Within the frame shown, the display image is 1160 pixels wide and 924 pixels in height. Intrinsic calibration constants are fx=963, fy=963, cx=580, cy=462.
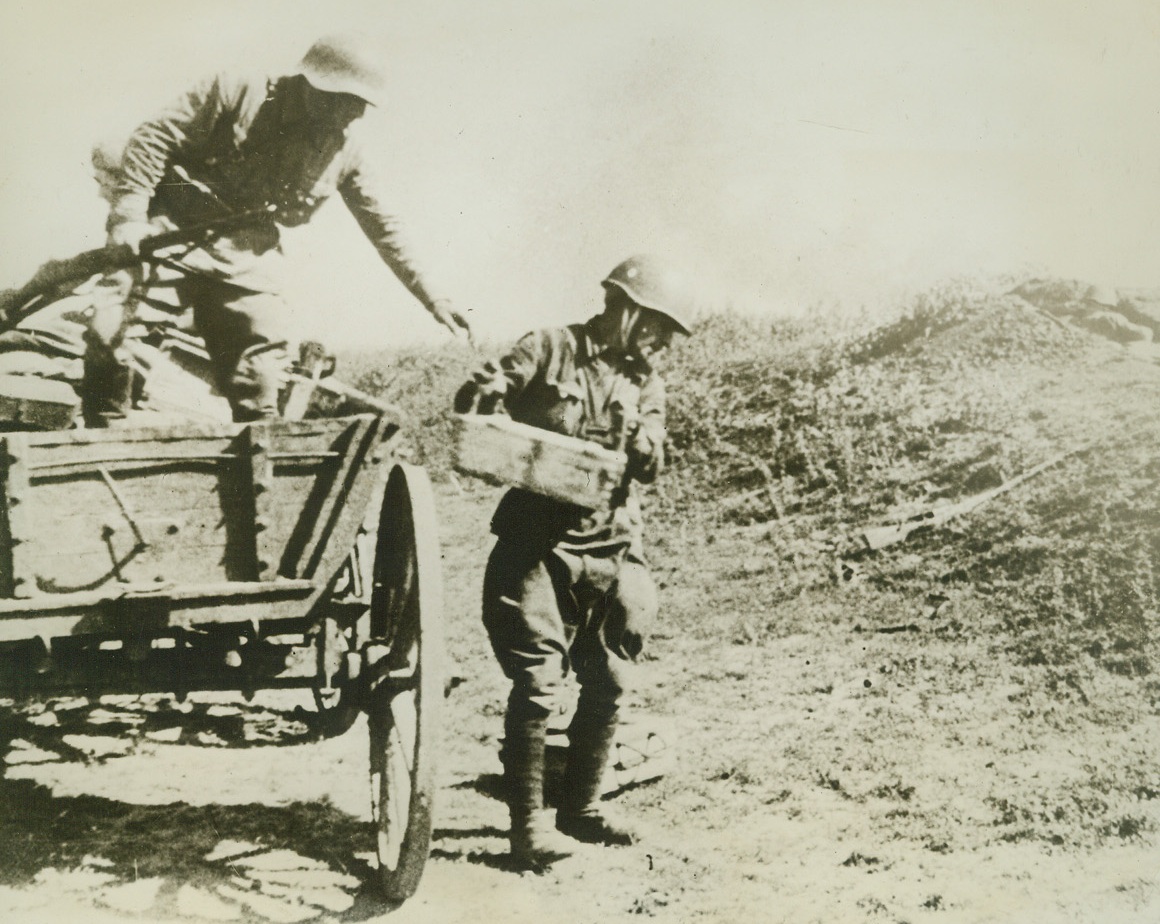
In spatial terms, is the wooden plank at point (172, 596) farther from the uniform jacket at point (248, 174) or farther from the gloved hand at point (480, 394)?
the uniform jacket at point (248, 174)

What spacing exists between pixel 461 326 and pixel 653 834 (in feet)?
6.77

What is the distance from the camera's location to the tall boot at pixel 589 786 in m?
3.50

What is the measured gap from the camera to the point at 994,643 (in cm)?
405

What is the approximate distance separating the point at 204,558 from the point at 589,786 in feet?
5.20

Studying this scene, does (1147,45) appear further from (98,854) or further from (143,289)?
(98,854)

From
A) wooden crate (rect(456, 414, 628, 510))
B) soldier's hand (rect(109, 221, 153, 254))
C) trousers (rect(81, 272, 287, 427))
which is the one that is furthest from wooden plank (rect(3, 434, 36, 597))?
wooden crate (rect(456, 414, 628, 510))

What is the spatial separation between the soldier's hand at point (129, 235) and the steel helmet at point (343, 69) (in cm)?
82

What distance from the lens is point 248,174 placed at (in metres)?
3.76

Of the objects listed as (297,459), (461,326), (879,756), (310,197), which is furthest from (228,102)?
(879,756)

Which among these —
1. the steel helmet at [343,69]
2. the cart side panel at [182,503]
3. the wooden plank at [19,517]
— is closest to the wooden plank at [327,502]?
the cart side panel at [182,503]

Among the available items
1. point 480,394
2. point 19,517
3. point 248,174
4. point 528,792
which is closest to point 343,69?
point 248,174

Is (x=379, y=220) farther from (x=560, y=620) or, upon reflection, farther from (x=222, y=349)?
(x=560, y=620)

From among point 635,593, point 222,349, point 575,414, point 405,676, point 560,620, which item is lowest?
point 405,676

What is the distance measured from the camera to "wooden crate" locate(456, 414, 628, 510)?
312 centimetres
